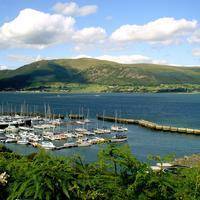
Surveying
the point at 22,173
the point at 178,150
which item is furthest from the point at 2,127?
the point at 22,173

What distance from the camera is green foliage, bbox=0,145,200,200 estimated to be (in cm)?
1214

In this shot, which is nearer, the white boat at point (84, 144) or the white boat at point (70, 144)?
the white boat at point (70, 144)

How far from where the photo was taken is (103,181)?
13430 millimetres

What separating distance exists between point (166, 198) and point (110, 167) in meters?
2.47

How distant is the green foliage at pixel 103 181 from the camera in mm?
12141

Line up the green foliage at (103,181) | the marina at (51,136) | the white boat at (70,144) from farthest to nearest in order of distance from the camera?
1. the marina at (51,136)
2. the white boat at (70,144)
3. the green foliage at (103,181)

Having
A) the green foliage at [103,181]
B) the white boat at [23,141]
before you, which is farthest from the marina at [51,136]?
the green foliage at [103,181]

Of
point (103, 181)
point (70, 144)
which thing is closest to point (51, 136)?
point (70, 144)

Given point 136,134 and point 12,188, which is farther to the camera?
point 136,134

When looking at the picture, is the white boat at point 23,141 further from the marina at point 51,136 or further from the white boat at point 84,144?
the white boat at point 84,144

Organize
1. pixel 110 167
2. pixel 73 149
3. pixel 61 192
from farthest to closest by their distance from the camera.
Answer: pixel 73 149 < pixel 110 167 < pixel 61 192

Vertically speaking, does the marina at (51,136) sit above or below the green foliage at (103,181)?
below

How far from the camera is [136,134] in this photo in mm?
109375

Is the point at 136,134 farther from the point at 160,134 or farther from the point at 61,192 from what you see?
the point at 61,192
